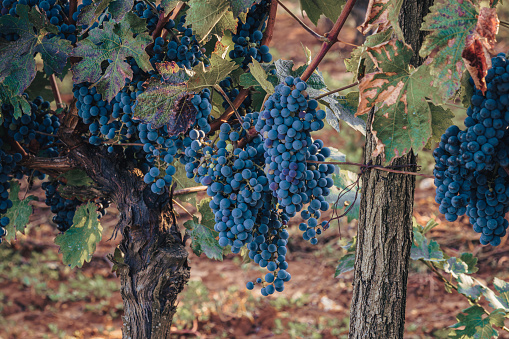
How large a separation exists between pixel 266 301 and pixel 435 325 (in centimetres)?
126

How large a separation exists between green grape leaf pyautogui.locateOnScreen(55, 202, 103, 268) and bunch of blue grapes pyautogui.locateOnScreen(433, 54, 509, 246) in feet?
3.83

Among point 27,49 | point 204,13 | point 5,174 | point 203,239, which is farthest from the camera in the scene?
point 5,174

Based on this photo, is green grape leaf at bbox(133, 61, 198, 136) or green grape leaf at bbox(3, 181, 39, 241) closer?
green grape leaf at bbox(133, 61, 198, 136)

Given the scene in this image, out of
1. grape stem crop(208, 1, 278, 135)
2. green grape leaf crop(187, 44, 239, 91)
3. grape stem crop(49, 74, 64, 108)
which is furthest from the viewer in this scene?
grape stem crop(49, 74, 64, 108)

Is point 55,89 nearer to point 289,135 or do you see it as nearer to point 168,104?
point 168,104

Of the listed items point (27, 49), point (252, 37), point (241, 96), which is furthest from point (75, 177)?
point (252, 37)

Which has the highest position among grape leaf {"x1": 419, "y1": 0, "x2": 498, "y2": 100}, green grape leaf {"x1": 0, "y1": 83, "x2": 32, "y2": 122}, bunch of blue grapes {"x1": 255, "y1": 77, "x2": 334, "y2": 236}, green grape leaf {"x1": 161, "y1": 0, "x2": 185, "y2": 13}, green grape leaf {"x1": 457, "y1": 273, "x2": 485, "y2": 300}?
green grape leaf {"x1": 161, "y1": 0, "x2": 185, "y2": 13}

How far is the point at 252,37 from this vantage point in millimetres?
1274

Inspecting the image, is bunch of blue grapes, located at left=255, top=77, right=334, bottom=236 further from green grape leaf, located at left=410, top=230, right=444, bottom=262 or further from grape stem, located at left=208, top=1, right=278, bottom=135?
green grape leaf, located at left=410, top=230, right=444, bottom=262

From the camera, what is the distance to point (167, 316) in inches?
57.1

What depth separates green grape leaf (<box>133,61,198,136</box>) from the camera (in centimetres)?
109

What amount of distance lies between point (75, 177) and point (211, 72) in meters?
0.82

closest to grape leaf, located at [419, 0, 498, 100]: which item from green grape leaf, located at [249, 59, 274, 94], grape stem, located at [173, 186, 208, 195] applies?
green grape leaf, located at [249, 59, 274, 94]

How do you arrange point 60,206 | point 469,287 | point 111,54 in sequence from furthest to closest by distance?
point 60,206, point 469,287, point 111,54
